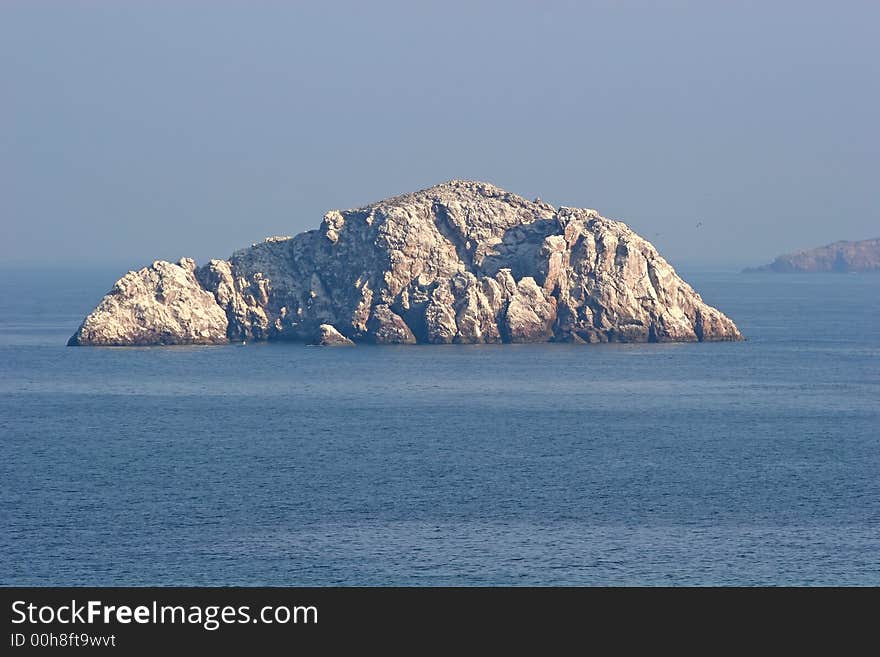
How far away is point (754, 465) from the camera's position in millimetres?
93000

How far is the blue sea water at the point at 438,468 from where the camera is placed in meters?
63.5

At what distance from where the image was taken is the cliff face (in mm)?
170875

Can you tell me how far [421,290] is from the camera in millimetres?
173125

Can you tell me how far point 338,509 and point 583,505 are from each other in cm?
1408

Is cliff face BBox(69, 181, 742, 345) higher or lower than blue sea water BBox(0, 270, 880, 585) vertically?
higher

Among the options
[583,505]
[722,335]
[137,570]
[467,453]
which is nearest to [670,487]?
[583,505]

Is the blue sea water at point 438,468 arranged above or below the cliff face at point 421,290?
below

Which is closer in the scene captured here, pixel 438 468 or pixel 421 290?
pixel 438 468

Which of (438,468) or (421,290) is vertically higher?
(421,290)

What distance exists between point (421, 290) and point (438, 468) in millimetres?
83703

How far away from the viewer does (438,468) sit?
90688 mm

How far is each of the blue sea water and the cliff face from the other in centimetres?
946

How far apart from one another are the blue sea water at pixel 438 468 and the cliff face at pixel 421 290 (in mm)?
9458
